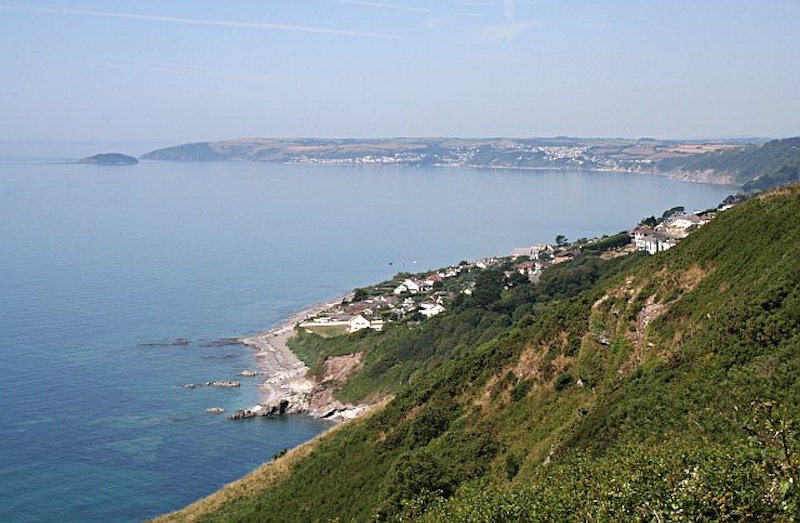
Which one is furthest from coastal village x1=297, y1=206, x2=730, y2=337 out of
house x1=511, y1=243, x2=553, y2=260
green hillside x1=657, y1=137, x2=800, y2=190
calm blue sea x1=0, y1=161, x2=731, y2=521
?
green hillside x1=657, y1=137, x2=800, y2=190

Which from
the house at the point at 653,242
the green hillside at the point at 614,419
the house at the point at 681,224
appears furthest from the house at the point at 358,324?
the green hillside at the point at 614,419

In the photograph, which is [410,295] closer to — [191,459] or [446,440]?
[191,459]

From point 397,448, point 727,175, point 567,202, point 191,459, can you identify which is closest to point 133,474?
point 191,459

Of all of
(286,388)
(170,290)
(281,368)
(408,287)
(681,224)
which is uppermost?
(681,224)

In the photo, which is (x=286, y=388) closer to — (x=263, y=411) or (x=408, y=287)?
(x=263, y=411)

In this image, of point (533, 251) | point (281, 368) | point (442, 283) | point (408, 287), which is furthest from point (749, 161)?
point (281, 368)

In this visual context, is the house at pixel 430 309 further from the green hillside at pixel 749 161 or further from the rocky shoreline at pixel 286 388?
the green hillside at pixel 749 161
